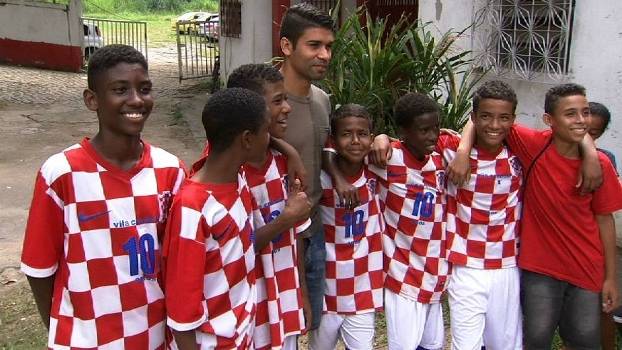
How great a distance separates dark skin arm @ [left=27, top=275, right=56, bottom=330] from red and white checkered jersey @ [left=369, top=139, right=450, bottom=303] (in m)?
1.32

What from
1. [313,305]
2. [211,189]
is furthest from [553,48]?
[211,189]

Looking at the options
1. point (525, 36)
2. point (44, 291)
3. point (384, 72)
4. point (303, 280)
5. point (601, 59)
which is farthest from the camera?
point (525, 36)

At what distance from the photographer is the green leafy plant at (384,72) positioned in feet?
11.5

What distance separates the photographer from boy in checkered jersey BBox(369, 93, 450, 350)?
248 centimetres

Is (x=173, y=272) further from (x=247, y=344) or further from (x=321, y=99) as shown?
(x=321, y=99)

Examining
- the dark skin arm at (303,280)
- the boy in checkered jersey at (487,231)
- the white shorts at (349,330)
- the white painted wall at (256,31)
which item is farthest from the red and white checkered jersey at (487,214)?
the white painted wall at (256,31)

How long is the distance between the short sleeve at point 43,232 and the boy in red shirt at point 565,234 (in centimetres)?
163

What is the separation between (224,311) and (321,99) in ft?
3.30

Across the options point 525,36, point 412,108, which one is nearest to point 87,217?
point 412,108

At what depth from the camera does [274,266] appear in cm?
217

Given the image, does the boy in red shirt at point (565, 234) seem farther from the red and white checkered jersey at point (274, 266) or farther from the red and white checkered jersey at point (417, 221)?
the red and white checkered jersey at point (274, 266)

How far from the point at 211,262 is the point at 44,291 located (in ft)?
1.73

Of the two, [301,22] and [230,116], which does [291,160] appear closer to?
[230,116]

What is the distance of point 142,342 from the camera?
6.05 feet
